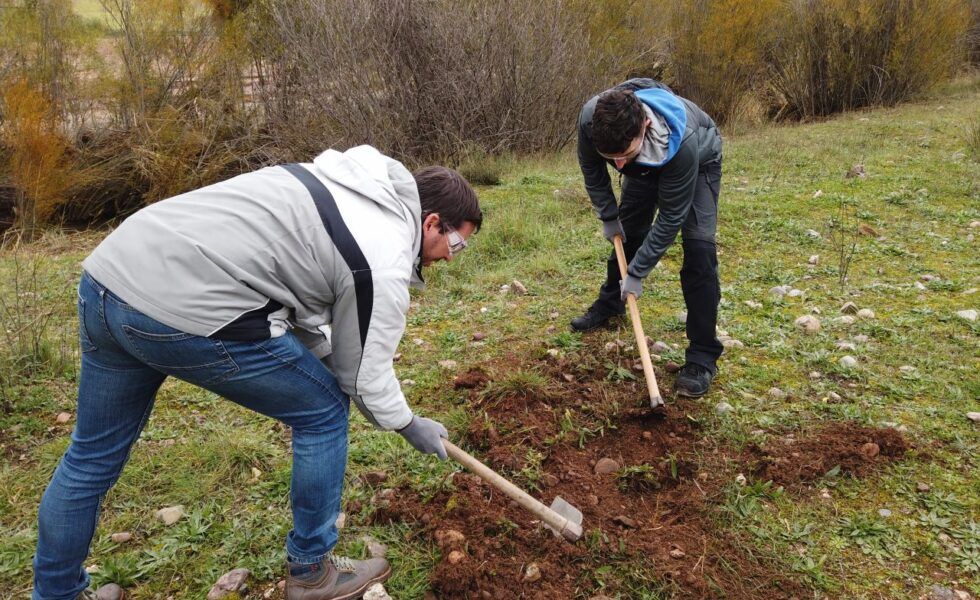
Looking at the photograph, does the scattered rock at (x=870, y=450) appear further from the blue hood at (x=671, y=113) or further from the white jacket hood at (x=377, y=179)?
the white jacket hood at (x=377, y=179)

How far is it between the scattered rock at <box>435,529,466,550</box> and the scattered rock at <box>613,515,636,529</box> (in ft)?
1.94

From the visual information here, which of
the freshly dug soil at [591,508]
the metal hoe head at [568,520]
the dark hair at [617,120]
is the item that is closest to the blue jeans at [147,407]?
the freshly dug soil at [591,508]

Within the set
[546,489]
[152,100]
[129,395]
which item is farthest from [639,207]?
[152,100]

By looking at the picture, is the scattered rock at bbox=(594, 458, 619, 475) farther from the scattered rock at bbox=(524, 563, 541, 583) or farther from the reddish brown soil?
the scattered rock at bbox=(524, 563, 541, 583)

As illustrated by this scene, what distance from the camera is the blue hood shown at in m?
2.92

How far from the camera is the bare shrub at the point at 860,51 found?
1184 cm

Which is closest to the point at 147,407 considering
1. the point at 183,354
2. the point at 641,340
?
the point at 183,354

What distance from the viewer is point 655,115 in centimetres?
296

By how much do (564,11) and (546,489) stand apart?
28.2 feet

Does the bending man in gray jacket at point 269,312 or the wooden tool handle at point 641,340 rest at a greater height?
the bending man in gray jacket at point 269,312

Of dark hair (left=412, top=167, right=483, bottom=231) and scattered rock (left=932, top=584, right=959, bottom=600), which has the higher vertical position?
dark hair (left=412, top=167, right=483, bottom=231)

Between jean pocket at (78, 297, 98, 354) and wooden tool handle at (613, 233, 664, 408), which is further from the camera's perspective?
wooden tool handle at (613, 233, 664, 408)

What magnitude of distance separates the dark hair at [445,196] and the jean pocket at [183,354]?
0.68 meters

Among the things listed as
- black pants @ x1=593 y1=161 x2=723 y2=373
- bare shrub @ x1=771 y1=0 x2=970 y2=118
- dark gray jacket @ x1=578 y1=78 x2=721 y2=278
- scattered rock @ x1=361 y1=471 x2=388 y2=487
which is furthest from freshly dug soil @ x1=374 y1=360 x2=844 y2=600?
bare shrub @ x1=771 y1=0 x2=970 y2=118
